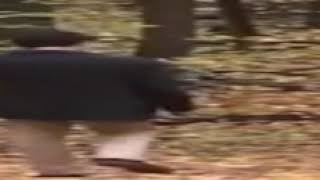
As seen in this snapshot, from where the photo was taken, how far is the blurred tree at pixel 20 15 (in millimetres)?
9023

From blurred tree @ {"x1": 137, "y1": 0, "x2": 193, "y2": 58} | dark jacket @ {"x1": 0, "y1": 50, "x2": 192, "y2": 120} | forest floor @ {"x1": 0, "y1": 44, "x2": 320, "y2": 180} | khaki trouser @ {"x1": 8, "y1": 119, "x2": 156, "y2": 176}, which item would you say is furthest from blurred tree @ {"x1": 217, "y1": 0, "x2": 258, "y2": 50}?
dark jacket @ {"x1": 0, "y1": 50, "x2": 192, "y2": 120}

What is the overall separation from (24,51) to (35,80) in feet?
0.81

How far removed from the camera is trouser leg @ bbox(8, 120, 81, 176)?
7.73 m

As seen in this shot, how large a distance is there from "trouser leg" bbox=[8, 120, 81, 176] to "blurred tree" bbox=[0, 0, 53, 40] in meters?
1.38

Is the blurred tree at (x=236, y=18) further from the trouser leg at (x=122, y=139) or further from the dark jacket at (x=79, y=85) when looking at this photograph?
the dark jacket at (x=79, y=85)

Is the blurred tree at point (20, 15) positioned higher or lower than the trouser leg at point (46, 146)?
higher

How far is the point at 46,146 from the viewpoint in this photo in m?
7.82

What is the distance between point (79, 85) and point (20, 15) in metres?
1.85

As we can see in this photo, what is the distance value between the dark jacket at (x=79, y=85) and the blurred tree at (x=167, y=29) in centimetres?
734

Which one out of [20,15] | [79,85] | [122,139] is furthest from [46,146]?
[20,15]

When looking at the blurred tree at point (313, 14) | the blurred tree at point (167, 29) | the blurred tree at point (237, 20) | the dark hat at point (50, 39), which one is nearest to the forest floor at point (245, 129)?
the blurred tree at point (167, 29)

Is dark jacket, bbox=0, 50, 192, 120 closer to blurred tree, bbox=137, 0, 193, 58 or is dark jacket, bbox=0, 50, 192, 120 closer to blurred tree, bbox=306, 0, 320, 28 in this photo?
blurred tree, bbox=137, 0, 193, 58

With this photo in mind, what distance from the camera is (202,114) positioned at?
510 inches

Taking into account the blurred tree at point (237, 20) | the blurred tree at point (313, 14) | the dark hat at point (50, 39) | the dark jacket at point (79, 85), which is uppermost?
the dark hat at point (50, 39)
